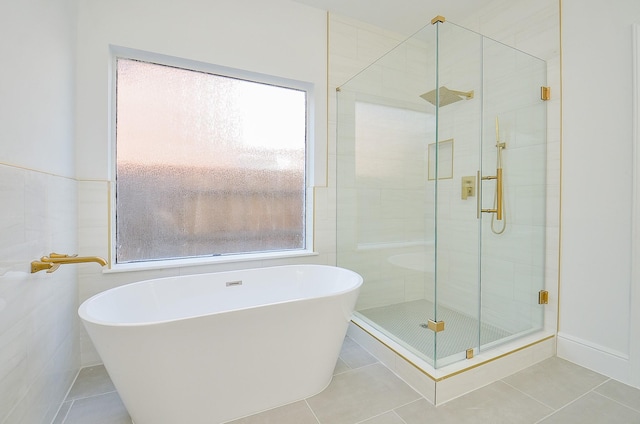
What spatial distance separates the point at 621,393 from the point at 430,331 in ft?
3.44

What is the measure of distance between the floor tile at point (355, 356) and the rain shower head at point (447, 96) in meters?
1.76

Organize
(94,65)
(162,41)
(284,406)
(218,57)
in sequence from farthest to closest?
1. (218,57)
2. (162,41)
3. (94,65)
4. (284,406)

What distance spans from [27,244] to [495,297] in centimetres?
263

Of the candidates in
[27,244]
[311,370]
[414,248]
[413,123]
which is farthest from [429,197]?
[27,244]

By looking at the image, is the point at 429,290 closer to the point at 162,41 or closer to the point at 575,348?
Answer: the point at 575,348

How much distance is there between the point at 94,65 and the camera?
5.77 feet

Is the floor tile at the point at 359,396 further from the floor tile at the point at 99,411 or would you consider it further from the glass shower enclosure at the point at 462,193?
the floor tile at the point at 99,411

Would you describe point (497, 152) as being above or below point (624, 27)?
below

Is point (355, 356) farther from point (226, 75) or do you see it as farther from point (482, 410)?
point (226, 75)

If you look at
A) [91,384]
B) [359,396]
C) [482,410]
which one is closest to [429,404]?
[482,410]

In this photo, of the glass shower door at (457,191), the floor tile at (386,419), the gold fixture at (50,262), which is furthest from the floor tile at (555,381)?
the gold fixture at (50,262)

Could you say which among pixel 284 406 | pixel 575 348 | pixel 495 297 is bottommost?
pixel 284 406

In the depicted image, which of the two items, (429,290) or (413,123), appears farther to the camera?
(413,123)

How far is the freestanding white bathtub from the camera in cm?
114
